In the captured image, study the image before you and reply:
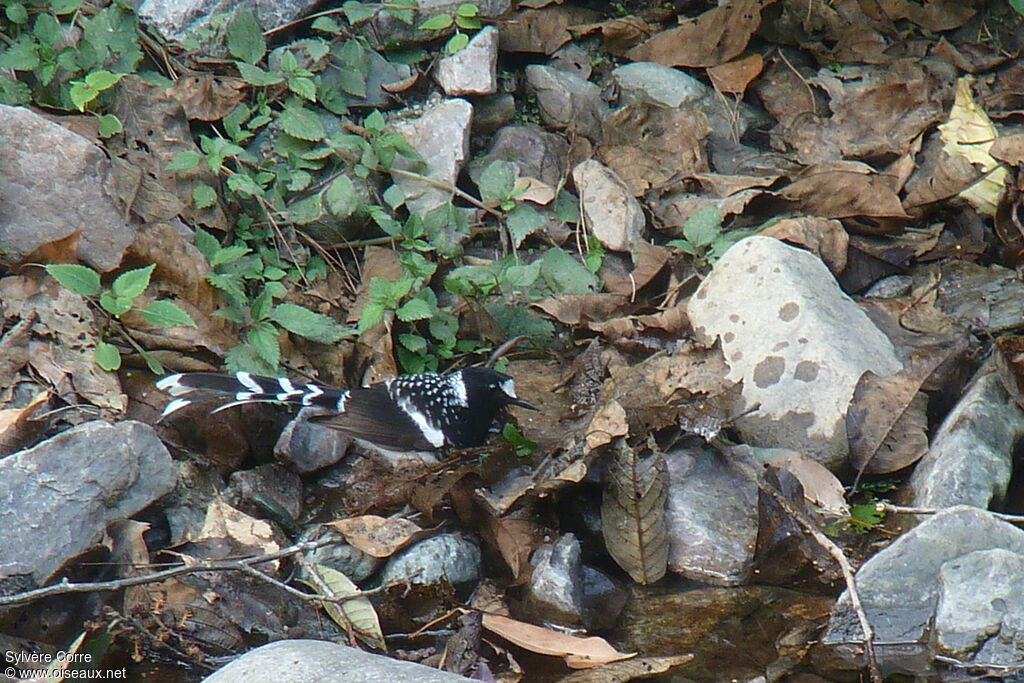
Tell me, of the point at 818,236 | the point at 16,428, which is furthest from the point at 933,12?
the point at 16,428

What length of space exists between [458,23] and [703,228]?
1.87 metres

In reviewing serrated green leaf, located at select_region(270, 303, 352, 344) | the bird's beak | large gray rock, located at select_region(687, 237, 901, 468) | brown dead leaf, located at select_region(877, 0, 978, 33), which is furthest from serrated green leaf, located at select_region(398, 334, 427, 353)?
brown dead leaf, located at select_region(877, 0, 978, 33)

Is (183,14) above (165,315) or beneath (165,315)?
above

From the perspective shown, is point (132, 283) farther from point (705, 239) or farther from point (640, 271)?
point (705, 239)

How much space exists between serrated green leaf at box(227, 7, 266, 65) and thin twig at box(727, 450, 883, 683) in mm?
3378

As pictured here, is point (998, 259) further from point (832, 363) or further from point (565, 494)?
point (565, 494)

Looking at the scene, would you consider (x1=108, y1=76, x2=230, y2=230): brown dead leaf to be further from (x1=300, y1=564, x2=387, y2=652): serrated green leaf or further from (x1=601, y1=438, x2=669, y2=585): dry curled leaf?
(x1=601, y1=438, x2=669, y2=585): dry curled leaf

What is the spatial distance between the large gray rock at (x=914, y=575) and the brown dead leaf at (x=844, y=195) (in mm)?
2582

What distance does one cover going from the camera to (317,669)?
133 inches

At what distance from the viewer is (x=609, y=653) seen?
4.21m

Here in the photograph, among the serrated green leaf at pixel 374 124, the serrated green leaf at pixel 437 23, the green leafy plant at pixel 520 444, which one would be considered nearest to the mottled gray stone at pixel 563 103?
the serrated green leaf at pixel 437 23

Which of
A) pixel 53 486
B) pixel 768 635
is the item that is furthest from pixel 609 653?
pixel 53 486

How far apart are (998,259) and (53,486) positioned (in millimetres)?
4851

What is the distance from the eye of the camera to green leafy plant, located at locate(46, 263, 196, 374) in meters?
4.88
